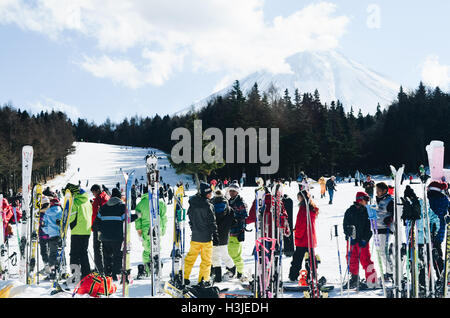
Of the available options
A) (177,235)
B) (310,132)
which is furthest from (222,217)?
(310,132)

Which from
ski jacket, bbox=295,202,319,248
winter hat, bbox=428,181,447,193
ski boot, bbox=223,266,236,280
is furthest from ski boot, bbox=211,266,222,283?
winter hat, bbox=428,181,447,193

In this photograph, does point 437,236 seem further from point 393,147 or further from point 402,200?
point 393,147

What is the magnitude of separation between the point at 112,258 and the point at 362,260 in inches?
162

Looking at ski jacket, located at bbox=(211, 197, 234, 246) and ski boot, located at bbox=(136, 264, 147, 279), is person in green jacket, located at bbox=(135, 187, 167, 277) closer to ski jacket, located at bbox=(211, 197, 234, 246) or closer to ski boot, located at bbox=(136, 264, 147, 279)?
ski boot, located at bbox=(136, 264, 147, 279)

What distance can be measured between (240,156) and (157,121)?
5610cm

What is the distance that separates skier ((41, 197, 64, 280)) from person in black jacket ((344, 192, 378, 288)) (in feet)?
16.3

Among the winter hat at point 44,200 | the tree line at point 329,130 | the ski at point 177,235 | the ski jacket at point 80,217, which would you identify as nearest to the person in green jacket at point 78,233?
the ski jacket at point 80,217

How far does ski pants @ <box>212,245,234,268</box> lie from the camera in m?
5.77

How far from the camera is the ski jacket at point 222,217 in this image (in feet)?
18.8

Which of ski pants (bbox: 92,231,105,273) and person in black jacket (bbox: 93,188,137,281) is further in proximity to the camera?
ski pants (bbox: 92,231,105,273)

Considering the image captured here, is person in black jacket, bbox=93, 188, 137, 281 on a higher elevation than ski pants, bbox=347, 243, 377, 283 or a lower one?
higher

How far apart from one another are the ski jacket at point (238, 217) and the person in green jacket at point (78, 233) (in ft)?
8.26

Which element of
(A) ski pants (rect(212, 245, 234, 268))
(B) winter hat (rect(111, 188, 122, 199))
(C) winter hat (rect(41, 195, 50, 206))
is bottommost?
(A) ski pants (rect(212, 245, 234, 268))
